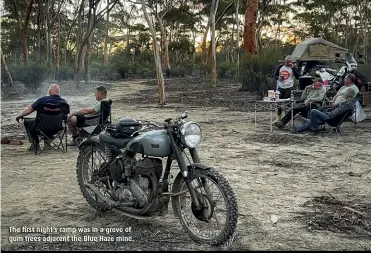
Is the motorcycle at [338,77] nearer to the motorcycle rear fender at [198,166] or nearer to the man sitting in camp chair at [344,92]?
the man sitting in camp chair at [344,92]

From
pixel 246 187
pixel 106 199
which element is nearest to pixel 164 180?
pixel 106 199

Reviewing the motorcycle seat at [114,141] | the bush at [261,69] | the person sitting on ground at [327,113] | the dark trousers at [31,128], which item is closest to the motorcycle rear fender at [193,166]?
the motorcycle seat at [114,141]

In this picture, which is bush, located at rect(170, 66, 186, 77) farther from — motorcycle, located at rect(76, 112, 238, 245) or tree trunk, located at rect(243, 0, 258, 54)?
motorcycle, located at rect(76, 112, 238, 245)

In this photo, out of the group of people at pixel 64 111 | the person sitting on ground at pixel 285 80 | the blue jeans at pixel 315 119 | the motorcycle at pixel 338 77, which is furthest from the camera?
the motorcycle at pixel 338 77

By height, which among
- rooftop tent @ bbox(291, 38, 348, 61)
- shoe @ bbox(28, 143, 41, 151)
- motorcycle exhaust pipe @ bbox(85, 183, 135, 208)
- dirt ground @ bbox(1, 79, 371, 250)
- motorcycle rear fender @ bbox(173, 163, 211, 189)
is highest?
rooftop tent @ bbox(291, 38, 348, 61)

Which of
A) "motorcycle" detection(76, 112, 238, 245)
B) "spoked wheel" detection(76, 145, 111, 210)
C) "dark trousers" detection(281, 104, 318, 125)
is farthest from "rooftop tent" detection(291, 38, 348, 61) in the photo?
"motorcycle" detection(76, 112, 238, 245)

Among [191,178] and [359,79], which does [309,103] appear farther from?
[191,178]

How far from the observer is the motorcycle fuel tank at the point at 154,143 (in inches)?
151

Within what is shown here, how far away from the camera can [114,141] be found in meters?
4.20

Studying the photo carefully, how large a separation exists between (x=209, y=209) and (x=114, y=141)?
41.7 inches

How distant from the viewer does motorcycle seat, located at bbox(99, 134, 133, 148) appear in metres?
4.13

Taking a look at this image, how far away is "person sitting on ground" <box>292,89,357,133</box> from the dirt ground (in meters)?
0.23

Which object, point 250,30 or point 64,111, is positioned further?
point 250,30

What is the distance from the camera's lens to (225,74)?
1420 inches
